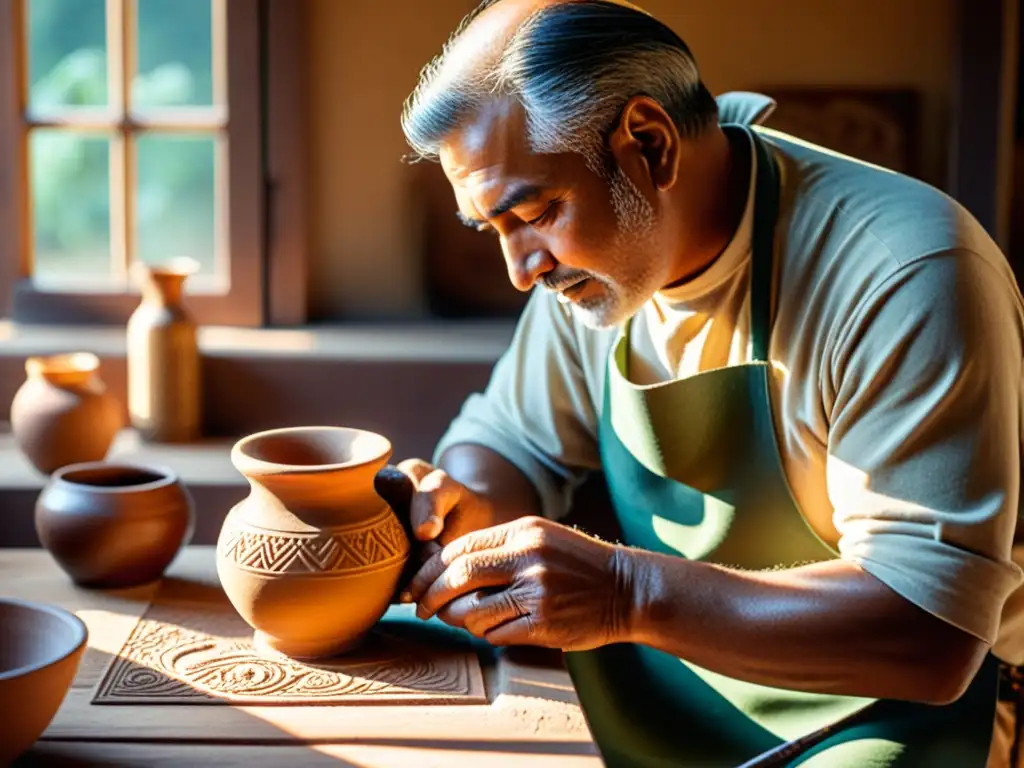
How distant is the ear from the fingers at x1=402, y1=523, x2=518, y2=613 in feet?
1.84

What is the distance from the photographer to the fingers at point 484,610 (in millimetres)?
1716

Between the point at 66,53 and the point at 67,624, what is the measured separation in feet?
6.98

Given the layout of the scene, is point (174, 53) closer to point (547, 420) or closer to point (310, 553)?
point (547, 420)

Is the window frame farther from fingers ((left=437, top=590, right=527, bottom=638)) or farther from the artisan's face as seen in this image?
fingers ((left=437, top=590, right=527, bottom=638))

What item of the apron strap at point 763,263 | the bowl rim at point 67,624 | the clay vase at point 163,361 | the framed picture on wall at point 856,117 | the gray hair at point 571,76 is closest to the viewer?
the bowl rim at point 67,624

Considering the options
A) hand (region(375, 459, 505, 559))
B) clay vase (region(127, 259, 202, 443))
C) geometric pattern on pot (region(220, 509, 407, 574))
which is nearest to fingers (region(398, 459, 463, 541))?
hand (region(375, 459, 505, 559))

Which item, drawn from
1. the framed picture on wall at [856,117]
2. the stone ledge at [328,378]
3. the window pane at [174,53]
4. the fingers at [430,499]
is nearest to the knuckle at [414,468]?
the fingers at [430,499]

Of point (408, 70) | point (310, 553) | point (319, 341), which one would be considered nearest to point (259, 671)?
point (310, 553)

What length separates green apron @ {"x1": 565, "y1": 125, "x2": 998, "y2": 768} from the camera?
78.3 inches

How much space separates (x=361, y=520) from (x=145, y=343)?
Result: 1.38 m

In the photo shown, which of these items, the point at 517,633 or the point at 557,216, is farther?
the point at 557,216

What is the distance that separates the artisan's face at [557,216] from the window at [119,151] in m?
1.39

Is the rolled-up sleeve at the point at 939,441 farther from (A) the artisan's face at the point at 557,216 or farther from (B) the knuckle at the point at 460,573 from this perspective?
(B) the knuckle at the point at 460,573

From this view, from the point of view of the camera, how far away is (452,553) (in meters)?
1.77
